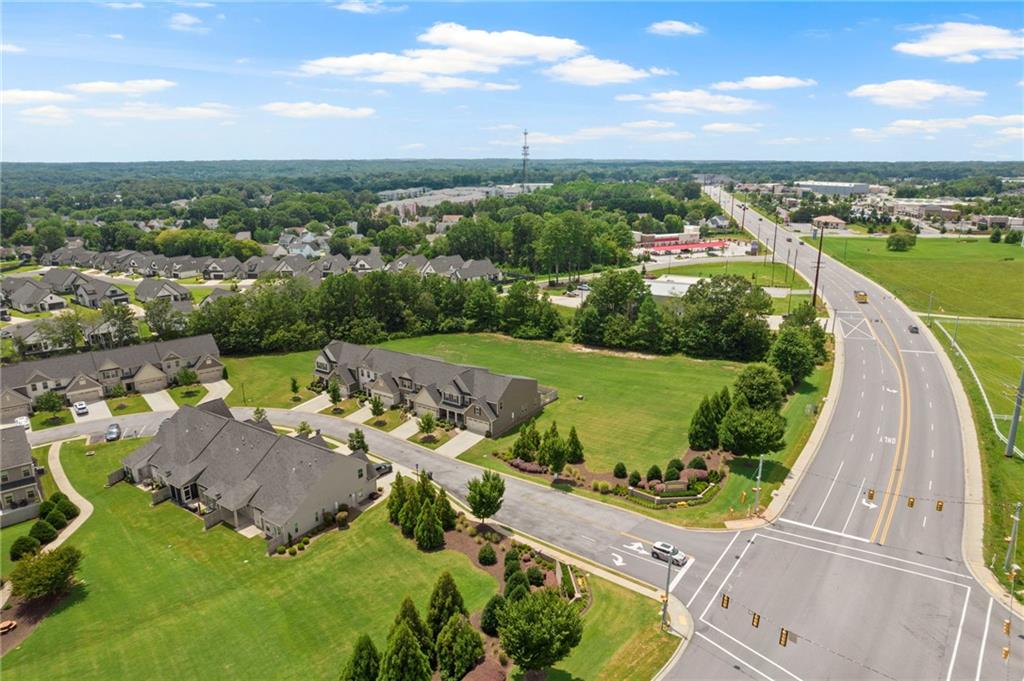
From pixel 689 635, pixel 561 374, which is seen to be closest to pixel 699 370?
pixel 561 374

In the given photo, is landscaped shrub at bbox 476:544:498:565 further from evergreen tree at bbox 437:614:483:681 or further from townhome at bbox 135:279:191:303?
townhome at bbox 135:279:191:303

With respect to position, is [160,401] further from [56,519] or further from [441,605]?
[441,605]

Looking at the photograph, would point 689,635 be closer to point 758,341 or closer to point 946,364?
point 758,341

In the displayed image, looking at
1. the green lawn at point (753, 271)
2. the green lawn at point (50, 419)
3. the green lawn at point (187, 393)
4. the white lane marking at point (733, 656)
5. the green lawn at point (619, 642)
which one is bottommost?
the green lawn at point (50, 419)

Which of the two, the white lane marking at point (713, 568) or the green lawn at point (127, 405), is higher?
the white lane marking at point (713, 568)

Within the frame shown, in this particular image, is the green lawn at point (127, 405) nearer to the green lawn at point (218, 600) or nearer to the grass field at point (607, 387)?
the green lawn at point (218, 600)

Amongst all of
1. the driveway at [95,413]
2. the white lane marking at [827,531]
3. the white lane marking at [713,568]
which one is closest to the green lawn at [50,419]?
the driveway at [95,413]

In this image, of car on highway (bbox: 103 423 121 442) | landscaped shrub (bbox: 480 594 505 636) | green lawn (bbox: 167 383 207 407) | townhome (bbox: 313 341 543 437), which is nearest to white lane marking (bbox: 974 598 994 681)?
landscaped shrub (bbox: 480 594 505 636)
